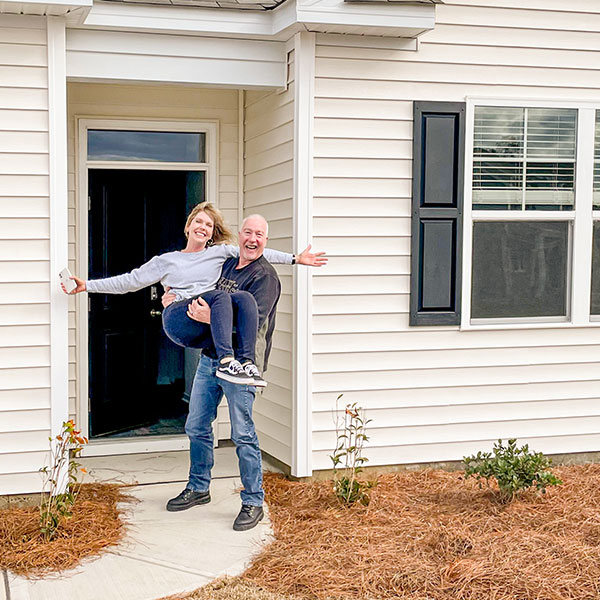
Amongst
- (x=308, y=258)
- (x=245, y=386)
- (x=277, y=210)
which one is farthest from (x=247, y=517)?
(x=277, y=210)

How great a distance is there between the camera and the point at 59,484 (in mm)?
5727

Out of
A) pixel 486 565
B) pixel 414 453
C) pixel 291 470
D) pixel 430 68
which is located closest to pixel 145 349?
pixel 291 470

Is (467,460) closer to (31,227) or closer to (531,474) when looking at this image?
(531,474)

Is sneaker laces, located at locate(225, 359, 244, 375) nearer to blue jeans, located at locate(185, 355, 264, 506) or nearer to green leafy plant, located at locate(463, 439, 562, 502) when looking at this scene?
blue jeans, located at locate(185, 355, 264, 506)

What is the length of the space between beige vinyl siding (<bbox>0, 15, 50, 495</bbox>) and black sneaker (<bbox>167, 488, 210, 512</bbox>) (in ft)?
2.71

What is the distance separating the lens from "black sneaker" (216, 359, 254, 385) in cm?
529

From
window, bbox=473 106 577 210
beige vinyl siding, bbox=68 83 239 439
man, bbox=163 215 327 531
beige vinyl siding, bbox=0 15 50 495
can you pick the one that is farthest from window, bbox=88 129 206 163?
window, bbox=473 106 577 210

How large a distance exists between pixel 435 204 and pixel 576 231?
1118mm

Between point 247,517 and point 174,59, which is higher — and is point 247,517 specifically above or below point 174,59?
below

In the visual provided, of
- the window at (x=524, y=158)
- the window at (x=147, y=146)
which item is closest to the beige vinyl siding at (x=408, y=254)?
the window at (x=524, y=158)

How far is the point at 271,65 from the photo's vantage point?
251 inches

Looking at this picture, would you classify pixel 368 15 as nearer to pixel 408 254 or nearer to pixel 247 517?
pixel 408 254

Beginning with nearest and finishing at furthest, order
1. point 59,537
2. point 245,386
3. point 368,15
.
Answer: point 59,537
point 245,386
point 368,15

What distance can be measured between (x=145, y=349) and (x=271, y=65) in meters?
2.61
